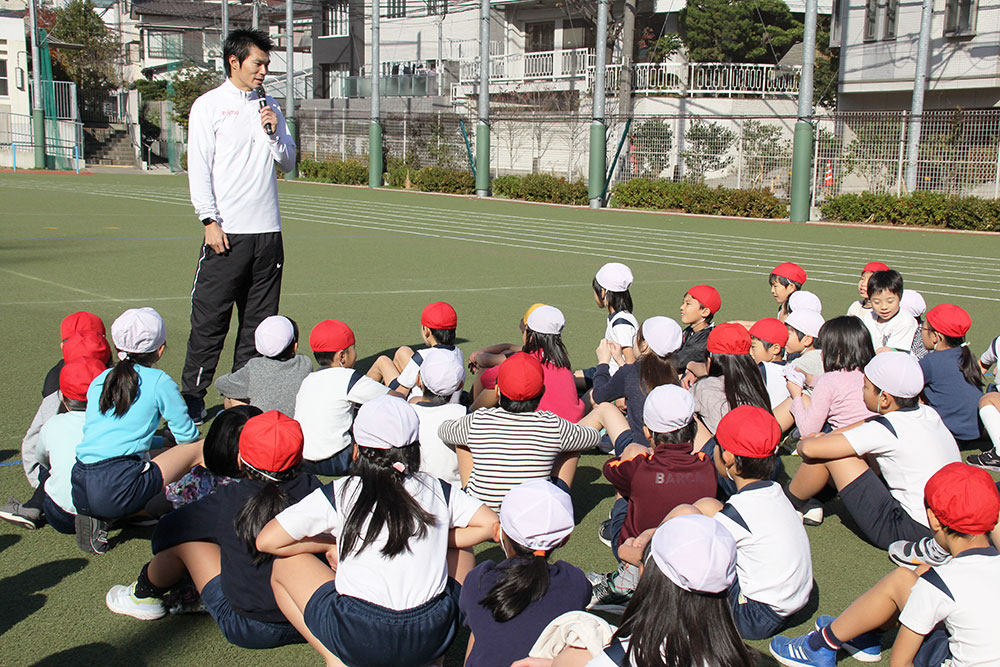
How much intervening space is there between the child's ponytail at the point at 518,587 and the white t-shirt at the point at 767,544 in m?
0.90

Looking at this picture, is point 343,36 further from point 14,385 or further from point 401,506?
point 401,506

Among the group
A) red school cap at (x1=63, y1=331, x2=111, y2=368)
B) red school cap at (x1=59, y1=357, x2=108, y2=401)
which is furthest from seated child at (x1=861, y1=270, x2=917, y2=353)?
red school cap at (x1=59, y1=357, x2=108, y2=401)

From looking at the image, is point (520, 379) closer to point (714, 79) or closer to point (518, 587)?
point (518, 587)

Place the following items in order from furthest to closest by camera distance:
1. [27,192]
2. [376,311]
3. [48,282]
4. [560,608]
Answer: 1. [27,192]
2. [48,282]
3. [376,311]
4. [560,608]

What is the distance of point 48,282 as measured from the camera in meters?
12.0

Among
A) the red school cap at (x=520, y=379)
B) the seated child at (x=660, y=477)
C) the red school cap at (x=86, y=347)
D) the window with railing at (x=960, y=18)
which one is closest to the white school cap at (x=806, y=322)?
the seated child at (x=660, y=477)

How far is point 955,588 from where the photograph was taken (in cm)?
313

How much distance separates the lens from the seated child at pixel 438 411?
497cm

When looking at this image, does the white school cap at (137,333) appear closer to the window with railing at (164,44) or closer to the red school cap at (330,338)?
the red school cap at (330,338)

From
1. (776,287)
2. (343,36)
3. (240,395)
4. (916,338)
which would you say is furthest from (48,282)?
(343,36)

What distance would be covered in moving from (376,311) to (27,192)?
21254mm

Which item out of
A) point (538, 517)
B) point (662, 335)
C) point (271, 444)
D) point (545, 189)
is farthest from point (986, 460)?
point (545, 189)

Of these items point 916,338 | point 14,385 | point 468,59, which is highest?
point 468,59

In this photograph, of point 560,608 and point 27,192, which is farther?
point 27,192
